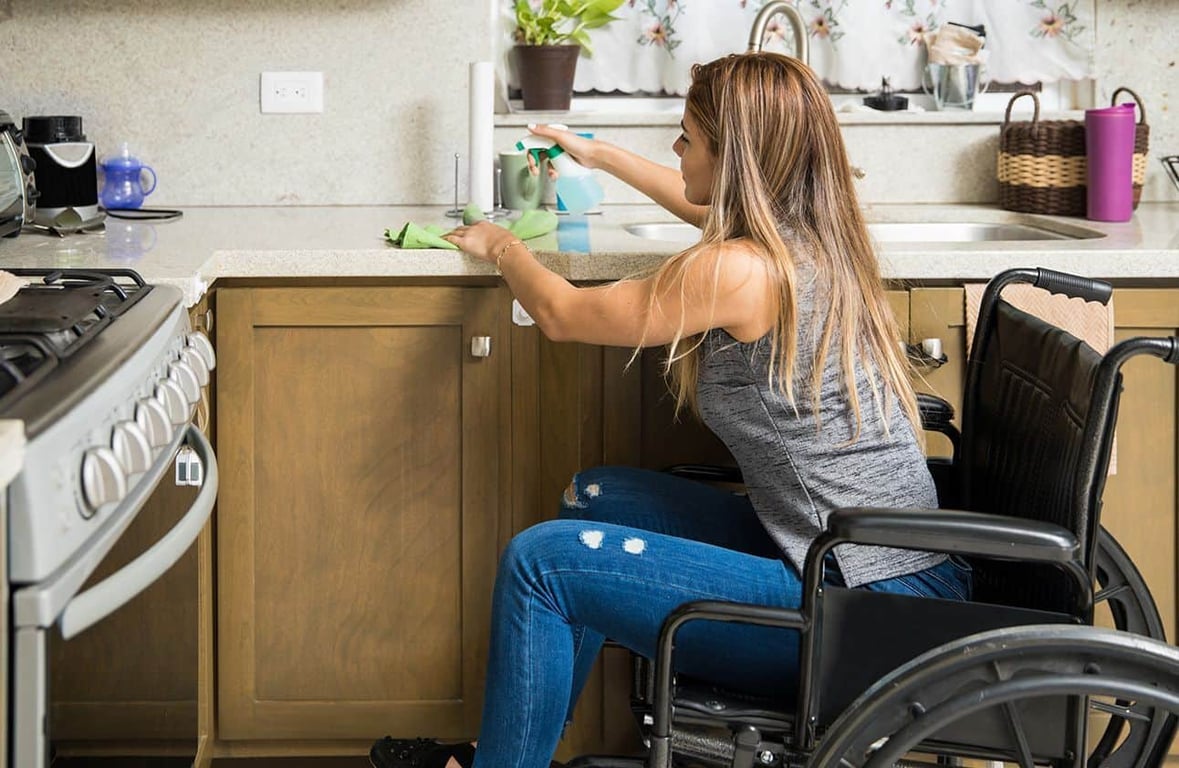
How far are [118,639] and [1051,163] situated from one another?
192cm

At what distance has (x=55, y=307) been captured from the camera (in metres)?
1.42

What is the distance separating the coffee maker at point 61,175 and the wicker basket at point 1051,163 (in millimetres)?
1627

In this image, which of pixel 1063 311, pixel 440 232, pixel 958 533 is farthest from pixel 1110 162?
pixel 958 533

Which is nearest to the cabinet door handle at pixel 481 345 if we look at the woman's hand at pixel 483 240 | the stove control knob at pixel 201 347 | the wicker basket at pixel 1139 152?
the woman's hand at pixel 483 240

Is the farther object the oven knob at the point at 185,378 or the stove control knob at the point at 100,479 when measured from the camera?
the oven knob at the point at 185,378

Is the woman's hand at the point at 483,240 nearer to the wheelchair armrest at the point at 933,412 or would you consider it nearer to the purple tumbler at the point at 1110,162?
the wheelchair armrest at the point at 933,412

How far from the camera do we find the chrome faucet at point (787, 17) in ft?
8.65

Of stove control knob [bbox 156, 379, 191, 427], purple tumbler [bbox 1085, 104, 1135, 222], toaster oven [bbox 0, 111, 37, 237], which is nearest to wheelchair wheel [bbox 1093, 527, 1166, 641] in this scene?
purple tumbler [bbox 1085, 104, 1135, 222]

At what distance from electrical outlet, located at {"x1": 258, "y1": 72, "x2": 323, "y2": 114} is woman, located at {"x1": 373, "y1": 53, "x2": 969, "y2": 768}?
3.62 ft

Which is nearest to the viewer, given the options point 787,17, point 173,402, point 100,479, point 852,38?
point 100,479

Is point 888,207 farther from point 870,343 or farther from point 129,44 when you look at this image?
point 129,44

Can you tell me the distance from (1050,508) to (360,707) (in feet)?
3.87

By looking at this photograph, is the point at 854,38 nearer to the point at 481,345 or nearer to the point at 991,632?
the point at 481,345

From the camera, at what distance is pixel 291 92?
8.98ft
